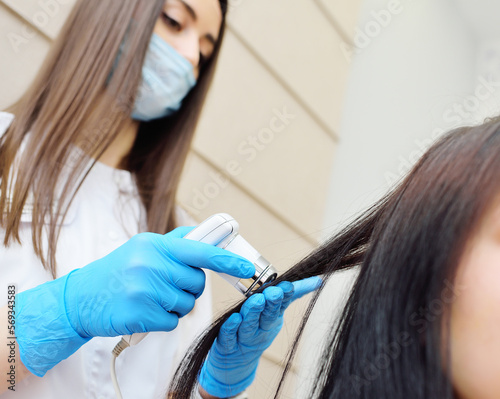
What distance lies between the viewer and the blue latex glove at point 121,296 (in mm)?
750

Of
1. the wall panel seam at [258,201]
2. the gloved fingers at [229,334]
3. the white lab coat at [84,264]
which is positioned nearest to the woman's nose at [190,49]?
the white lab coat at [84,264]

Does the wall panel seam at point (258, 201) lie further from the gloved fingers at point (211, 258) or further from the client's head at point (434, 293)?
the client's head at point (434, 293)

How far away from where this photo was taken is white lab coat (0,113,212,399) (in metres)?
0.91

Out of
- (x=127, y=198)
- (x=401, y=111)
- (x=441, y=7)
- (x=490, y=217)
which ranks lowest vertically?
(x=401, y=111)

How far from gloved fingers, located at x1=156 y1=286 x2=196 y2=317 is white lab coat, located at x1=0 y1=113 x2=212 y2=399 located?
0.25 meters

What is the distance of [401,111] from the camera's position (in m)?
2.09

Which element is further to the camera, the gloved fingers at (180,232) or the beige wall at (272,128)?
the beige wall at (272,128)

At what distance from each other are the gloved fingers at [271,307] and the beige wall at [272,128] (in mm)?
616

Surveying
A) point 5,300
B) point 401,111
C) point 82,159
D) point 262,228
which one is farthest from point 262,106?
point 5,300

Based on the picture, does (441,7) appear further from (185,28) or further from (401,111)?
(185,28)

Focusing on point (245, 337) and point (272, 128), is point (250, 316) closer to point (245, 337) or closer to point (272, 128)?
point (245, 337)

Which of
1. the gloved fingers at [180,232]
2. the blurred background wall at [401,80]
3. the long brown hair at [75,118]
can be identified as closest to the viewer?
the gloved fingers at [180,232]

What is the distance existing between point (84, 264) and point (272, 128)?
1.08 m

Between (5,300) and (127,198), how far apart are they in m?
0.36
